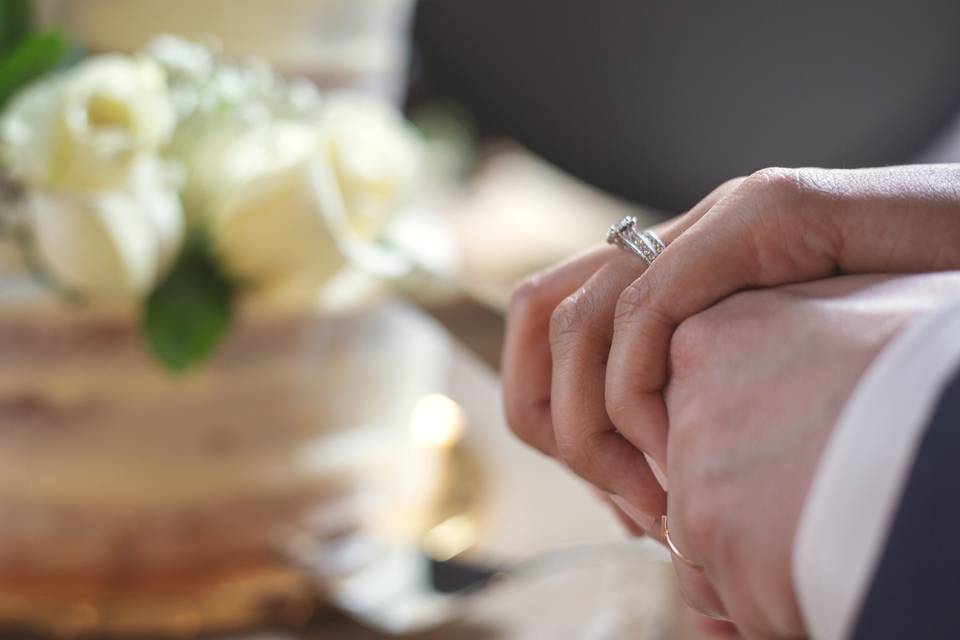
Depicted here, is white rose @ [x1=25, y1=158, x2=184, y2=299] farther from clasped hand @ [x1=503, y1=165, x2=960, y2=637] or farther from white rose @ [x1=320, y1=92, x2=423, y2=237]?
clasped hand @ [x1=503, y1=165, x2=960, y2=637]

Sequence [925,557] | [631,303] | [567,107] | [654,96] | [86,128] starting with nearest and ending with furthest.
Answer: [925,557]
[631,303]
[86,128]
[654,96]
[567,107]

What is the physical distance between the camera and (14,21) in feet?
1.92

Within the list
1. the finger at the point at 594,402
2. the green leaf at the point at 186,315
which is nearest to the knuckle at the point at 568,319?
the finger at the point at 594,402

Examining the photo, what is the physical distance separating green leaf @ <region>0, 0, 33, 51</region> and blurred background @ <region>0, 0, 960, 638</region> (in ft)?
0.06

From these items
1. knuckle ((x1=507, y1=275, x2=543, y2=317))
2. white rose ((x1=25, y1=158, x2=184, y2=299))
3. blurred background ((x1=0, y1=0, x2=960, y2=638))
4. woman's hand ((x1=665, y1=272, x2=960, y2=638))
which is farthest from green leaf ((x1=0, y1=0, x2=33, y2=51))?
woman's hand ((x1=665, y1=272, x2=960, y2=638))

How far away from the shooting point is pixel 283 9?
636 millimetres

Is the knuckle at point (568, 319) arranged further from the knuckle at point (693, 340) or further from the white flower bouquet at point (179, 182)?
the white flower bouquet at point (179, 182)

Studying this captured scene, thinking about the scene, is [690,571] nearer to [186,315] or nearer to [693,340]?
[693,340]

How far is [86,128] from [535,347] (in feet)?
0.80

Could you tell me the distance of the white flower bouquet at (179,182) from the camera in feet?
1.64

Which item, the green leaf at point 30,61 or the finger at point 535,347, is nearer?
the finger at point 535,347

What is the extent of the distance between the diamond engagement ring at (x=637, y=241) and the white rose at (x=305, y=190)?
0.21 meters

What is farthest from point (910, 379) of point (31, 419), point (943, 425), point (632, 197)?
point (632, 197)

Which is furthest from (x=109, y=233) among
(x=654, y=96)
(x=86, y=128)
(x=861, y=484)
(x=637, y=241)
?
(x=654, y=96)
